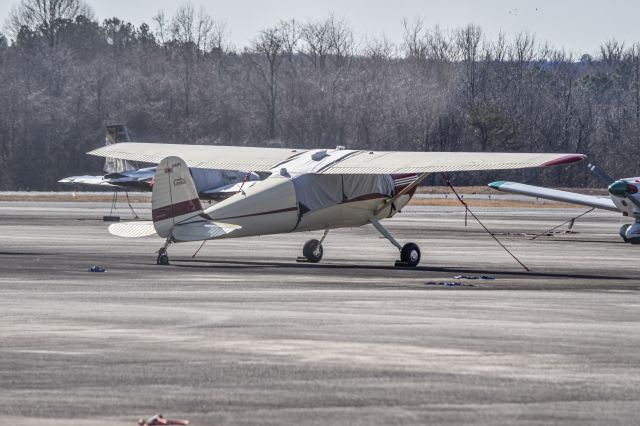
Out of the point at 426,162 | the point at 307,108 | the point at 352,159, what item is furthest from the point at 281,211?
the point at 307,108

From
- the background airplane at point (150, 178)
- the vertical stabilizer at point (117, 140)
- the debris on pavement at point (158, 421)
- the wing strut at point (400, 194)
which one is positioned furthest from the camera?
the vertical stabilizer at point (117, 140)

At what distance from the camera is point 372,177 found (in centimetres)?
2739

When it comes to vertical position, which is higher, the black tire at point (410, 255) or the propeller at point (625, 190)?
the propeller at point (625, 190)

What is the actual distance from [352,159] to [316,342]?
14123 millimetres

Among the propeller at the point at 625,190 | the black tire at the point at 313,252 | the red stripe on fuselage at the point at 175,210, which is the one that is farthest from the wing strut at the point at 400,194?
the propeller at the point at 625,190

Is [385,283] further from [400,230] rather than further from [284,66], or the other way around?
[284,66]

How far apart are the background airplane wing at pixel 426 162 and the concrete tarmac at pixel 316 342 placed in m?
2.02

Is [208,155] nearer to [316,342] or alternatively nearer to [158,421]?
[316,342]

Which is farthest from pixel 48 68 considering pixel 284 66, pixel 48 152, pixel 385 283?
pixel 385 283

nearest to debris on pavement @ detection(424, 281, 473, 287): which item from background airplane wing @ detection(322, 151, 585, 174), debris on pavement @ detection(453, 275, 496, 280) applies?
debris on pavement @ detection(453, 275, 496, 280)

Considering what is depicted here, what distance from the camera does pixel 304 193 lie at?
84.7ft

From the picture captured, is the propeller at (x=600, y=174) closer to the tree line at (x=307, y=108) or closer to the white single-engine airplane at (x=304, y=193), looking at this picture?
the white single-engine airplane at (x=304, y=193)

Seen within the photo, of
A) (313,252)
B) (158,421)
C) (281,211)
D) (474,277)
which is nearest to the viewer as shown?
(158,421)

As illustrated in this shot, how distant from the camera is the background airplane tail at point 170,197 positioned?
23.7 metres
